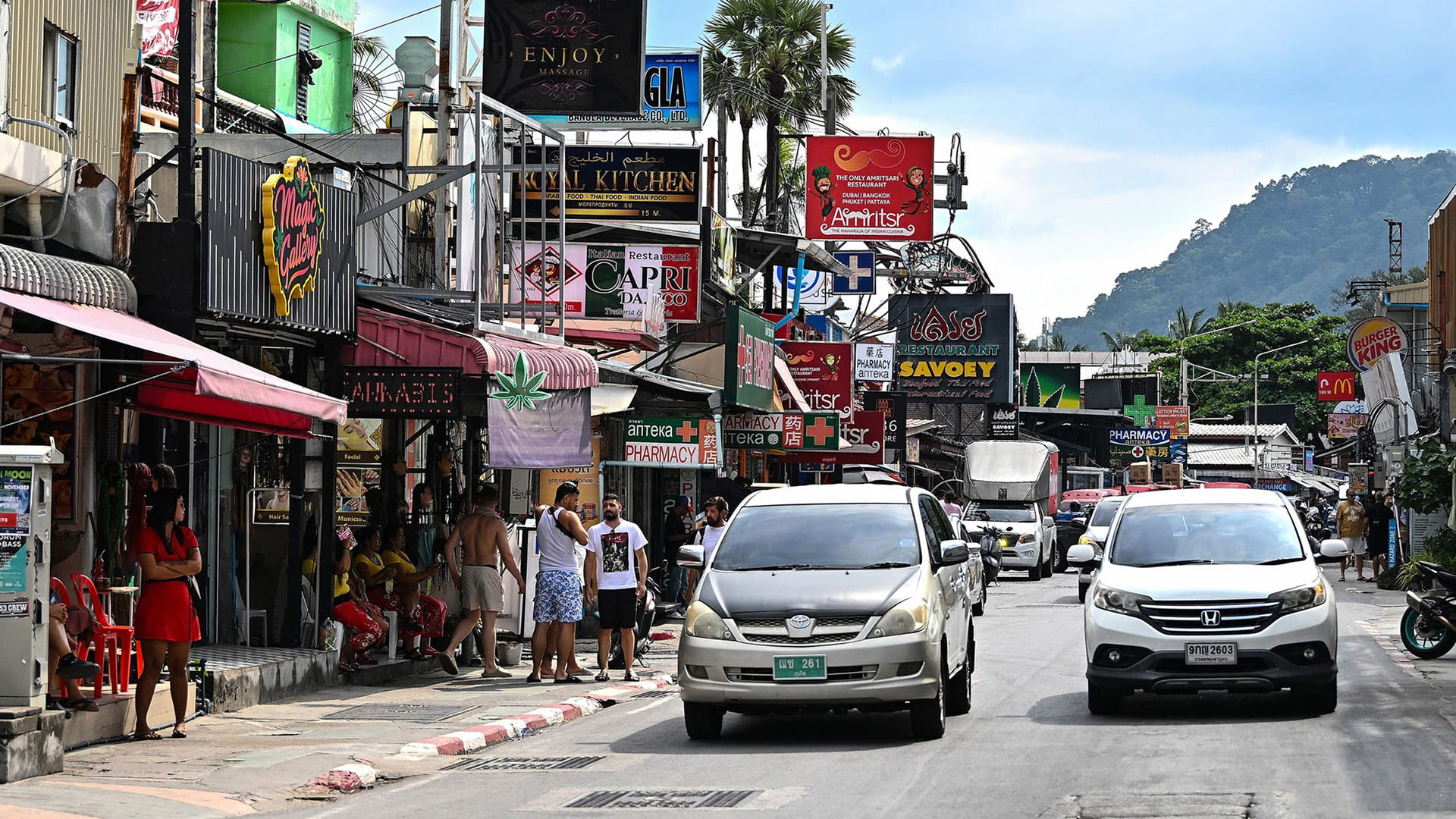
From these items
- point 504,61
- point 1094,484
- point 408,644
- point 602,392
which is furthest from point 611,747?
point 1094,484

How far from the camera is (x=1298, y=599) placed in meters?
13.0

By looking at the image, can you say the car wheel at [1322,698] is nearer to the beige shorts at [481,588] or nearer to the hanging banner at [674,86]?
the beige shorts at [481,588]

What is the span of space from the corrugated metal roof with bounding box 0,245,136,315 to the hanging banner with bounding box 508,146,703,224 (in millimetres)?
14137

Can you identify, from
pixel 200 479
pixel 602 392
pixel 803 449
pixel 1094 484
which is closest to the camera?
pixel 200 479

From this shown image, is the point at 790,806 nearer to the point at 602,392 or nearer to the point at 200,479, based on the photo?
the point at 200,479

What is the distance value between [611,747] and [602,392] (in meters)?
7.85

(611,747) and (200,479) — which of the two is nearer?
(611,747)

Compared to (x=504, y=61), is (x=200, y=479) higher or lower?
lower

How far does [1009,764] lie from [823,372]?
2677 cm

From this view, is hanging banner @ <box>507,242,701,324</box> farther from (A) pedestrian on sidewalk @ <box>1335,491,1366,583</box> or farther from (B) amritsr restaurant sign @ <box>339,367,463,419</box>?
(A) pedestrian on sidewalk @ <box>1335,491,1366,583</box>

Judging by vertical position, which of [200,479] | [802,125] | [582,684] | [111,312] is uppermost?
[802,125]

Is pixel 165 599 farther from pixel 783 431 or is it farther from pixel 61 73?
pixel 783 431

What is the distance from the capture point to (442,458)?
20109 mm

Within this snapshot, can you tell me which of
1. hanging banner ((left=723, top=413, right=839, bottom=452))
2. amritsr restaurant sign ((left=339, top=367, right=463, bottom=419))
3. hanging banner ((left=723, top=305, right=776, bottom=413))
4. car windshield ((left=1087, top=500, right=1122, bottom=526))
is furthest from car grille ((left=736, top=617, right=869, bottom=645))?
hanging banner ((left=723, top=413, right=839, bottom=452))
